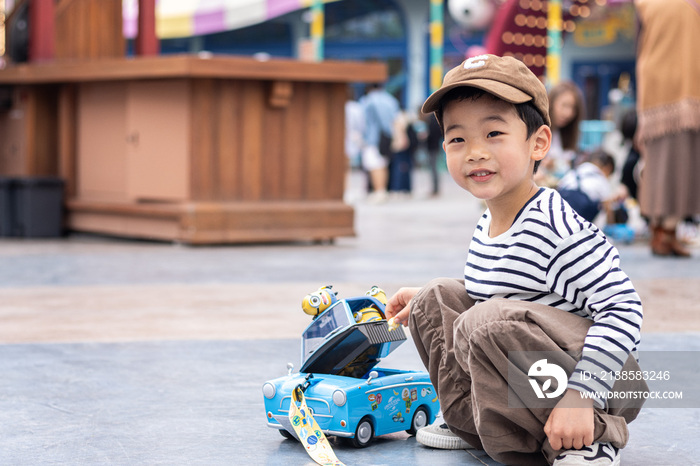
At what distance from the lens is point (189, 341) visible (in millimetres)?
4254

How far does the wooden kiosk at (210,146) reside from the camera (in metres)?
8.42

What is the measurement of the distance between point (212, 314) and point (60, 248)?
3788 mm

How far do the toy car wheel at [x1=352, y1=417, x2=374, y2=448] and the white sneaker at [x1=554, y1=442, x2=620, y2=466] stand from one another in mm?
563

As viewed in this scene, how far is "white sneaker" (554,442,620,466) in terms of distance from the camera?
2.34m

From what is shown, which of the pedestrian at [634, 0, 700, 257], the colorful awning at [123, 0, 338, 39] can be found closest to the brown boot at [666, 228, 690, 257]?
the pedestrian at [634, 0, 700, 257]

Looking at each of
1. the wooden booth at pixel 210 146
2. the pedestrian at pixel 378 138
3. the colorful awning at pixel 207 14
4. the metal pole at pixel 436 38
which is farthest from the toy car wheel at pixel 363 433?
the colorful awning at pixel 207 14

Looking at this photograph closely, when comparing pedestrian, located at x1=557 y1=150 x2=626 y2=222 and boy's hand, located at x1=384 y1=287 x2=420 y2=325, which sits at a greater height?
pedestrian, located at x1=557 y1=150 x2=626 y2=222

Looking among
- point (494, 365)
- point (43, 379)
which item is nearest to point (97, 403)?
point (43, 379)

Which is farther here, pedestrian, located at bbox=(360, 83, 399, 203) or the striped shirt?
pedestrian, located at bbox=(360, 83, 399, 203)

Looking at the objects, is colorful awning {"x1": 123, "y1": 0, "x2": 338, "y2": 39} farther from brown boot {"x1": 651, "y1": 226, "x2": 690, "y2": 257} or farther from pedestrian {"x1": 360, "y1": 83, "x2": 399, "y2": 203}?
brown boot {"x1": 651, "y1": 226, "x2": 690, "y2": 257}

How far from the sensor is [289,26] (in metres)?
31.5

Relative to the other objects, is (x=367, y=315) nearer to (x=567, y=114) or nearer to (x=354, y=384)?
(x=354, y=384)

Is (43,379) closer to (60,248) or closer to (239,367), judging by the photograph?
(239,367)

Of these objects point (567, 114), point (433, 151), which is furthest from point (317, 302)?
point (433, 151)
